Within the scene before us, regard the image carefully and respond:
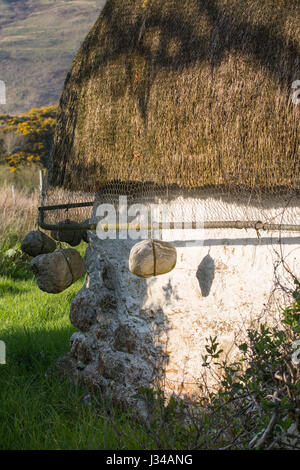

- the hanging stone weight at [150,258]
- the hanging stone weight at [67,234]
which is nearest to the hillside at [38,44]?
the hanging stone weight at [67,234]

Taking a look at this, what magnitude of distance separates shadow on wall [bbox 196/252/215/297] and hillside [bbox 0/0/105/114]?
35.6 metres

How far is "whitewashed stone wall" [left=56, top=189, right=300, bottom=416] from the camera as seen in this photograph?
2.83m

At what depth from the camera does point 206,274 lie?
3.03m

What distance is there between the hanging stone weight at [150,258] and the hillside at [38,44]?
35818 mm

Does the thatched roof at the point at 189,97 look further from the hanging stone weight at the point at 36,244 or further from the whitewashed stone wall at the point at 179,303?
the hanging stone weight at the point at 36,244

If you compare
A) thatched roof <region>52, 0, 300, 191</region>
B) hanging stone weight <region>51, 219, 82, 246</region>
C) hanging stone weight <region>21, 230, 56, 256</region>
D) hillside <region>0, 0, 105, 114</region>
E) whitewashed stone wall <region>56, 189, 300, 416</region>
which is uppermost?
hillside <region>0, 0, 105, 114</region>

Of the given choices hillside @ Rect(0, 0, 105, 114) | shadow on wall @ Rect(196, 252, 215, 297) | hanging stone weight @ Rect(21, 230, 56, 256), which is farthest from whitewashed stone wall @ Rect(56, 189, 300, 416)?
hillside @ Rect(0, 0, 105, 114)

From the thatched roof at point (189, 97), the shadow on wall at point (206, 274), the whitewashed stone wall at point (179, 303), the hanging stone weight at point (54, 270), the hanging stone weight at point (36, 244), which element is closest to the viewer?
the thatched roof at point (189, 97)

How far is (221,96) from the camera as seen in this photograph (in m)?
2.72

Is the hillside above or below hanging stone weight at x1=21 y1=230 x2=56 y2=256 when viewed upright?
above

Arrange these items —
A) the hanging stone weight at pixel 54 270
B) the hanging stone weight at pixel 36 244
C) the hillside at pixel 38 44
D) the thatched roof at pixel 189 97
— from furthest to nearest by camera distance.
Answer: the hillside at pixel 38 44 < the hanging stone weight at pixel 36 244 < the hanging stone weight at pixel 54 270 < the thatched roof at pixel 189 97

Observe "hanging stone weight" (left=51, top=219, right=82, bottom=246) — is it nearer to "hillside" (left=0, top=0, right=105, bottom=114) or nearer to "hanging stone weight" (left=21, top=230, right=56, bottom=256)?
"hanging stone weight" (left=21, top=230, right=56, bottom=256)

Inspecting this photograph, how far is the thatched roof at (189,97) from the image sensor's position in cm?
262
